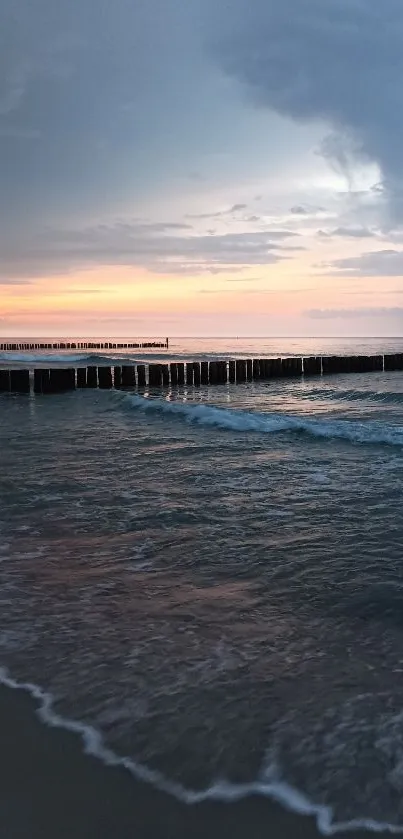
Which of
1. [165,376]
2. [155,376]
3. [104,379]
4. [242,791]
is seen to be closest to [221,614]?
[242,791]

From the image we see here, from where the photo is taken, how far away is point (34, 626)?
12.9 feet

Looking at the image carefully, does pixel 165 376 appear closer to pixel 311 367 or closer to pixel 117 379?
pixel 117 379

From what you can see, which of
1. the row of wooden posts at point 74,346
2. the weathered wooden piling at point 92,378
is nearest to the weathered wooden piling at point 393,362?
the weathered wooden piling at point 92,378

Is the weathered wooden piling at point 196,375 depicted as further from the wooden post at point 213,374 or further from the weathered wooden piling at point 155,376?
the weathered wooden piling at point 155,376

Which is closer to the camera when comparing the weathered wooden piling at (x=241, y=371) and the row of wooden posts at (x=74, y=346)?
the weathered wooden piling at (x=241, y=371)

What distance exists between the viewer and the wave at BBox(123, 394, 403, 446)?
12.4 metres

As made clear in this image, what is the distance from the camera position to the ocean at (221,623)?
8.51 ft

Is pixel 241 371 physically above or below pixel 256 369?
below

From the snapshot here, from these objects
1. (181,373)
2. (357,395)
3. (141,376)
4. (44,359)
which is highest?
(44,359)

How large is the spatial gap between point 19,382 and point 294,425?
1594cm

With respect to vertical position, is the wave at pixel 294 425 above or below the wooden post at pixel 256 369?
below

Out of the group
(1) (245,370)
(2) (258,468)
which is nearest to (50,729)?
(2) (258,468)

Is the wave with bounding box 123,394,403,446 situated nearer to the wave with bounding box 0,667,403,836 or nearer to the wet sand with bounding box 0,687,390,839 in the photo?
the wave with bounding box 0,667,403,836

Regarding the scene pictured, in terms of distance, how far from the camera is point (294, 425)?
1409cm
